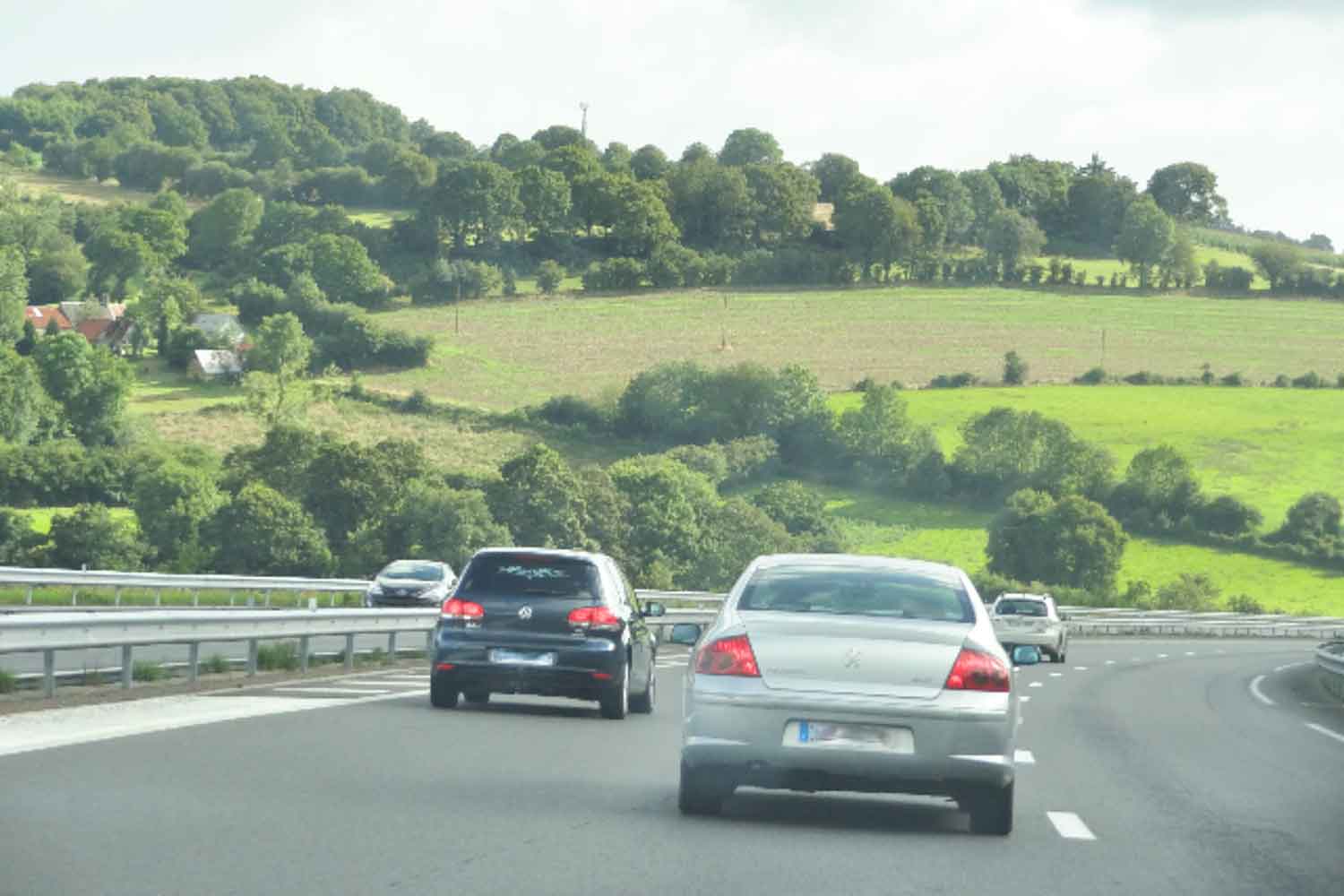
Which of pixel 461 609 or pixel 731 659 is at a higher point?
pixel 731 659

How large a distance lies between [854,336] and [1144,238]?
141 ft

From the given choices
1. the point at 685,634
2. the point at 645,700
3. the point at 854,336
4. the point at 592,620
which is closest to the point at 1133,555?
the point at 854,336

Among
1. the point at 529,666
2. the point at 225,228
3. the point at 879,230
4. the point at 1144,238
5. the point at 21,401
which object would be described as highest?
the point at 1144,238

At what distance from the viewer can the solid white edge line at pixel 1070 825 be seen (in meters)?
12.4

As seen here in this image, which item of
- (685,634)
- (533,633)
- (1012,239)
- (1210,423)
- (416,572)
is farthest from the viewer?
(1012,239)

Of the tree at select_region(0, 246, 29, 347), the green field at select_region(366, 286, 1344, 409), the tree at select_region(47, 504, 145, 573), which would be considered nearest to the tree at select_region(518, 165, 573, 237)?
the green field at select_region(366, 286, 1344, 409)

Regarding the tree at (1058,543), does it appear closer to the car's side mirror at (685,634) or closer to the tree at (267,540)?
the tree at (267,540)

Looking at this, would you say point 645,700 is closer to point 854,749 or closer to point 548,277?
point 854,749

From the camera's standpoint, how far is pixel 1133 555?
108 m

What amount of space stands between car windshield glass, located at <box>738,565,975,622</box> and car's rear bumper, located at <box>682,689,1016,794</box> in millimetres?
714

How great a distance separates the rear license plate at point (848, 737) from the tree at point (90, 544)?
75969 millimetres

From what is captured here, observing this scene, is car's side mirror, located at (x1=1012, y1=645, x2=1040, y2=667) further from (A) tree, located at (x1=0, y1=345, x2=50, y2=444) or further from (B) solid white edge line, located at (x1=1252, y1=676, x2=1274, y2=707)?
(A) tree, located at (x1=0, y1=345, x2=50, y2=444)

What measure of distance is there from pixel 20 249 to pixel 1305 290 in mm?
95175

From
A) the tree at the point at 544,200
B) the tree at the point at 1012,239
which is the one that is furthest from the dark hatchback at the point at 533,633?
the tree at the point at 544,200
